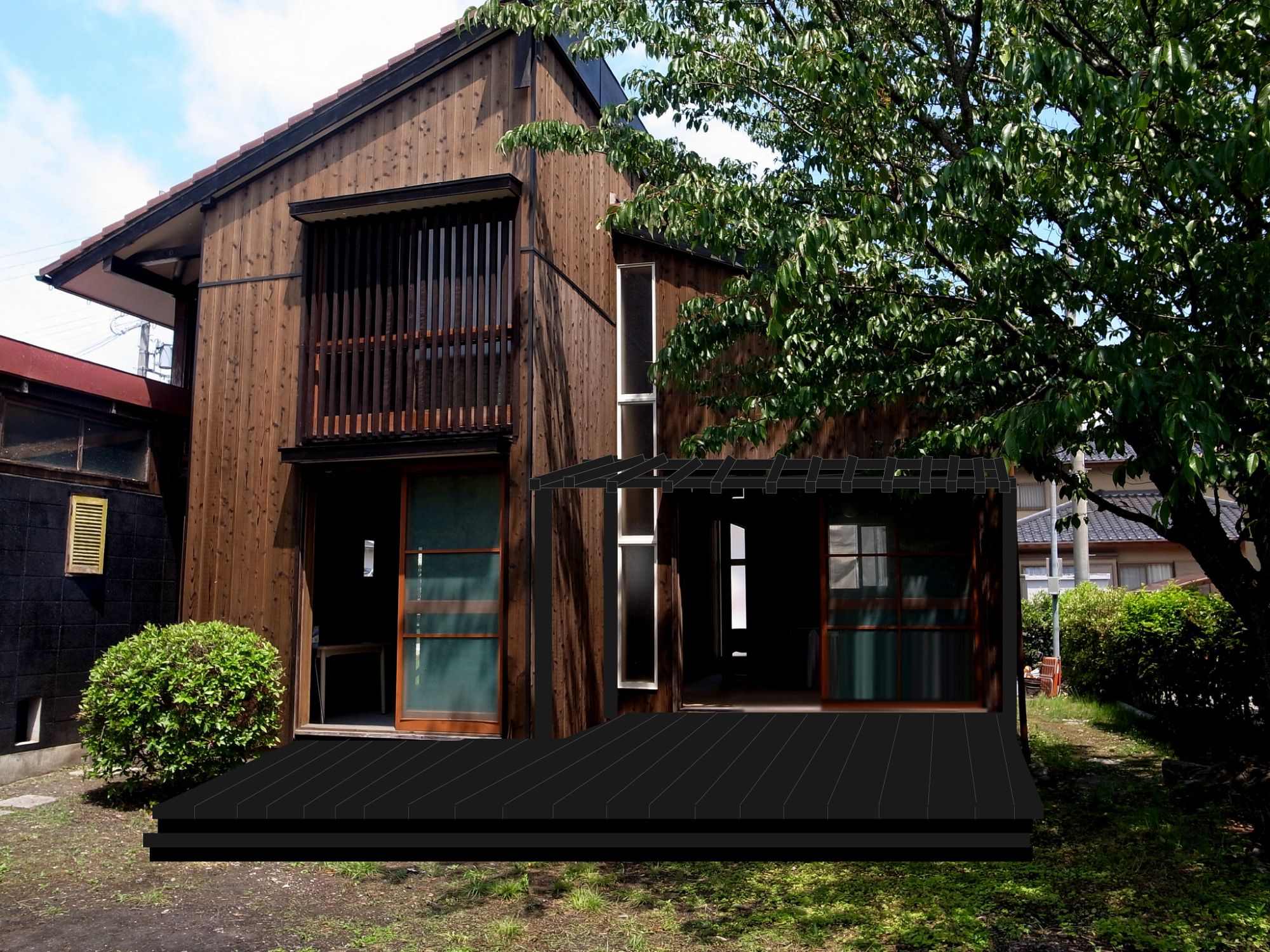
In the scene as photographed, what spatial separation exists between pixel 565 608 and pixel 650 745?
16.8 ft

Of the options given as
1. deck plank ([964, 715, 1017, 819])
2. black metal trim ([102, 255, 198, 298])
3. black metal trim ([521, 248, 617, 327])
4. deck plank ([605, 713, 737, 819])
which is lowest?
deck plank ([605, 713, 737, 819])

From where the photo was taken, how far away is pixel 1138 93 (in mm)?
3785

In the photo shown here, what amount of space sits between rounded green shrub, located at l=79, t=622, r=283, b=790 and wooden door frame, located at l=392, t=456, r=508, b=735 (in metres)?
1.03

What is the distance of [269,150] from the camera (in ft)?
28.3

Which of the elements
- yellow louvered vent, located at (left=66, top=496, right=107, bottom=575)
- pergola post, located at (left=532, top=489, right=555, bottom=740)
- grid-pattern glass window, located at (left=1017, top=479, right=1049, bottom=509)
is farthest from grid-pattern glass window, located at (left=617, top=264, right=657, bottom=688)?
grid-pattern glass window, located at (left=1017, top=479, right=1049, bottom=509)

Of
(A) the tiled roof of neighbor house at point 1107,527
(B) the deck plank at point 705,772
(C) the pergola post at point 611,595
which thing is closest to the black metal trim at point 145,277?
(C) the pergola post at point 611,595

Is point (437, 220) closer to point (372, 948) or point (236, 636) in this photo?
point (236, 636)

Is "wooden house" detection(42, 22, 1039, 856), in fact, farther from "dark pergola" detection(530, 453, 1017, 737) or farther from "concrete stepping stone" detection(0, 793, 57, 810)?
"dark pergola" detection(530, 453, 1017, 737)

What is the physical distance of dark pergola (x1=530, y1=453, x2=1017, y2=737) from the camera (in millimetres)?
2893

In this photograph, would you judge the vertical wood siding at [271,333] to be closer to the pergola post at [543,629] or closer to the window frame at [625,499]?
the window frame at [625,499]

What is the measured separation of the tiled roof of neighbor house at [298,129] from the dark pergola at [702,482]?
5.79 metres

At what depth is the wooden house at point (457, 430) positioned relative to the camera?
779cm

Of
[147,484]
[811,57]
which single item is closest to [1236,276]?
[811,57]

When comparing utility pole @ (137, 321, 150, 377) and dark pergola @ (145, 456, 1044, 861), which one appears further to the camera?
utility pole @ (137, 321, 150, 377)
